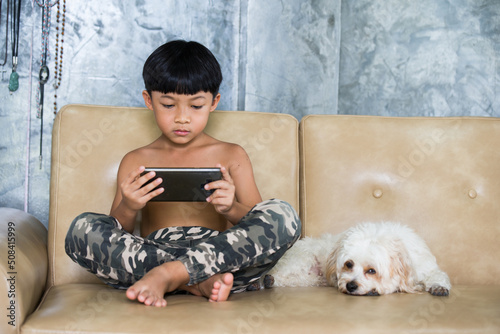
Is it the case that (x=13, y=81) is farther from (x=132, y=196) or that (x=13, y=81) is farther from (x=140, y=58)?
(x=132, y=196)

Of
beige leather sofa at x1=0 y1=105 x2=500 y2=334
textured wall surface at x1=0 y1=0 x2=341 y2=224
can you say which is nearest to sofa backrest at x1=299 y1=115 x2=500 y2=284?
beige leather sofa at x1=0 y1=105 x2=500 y2=334

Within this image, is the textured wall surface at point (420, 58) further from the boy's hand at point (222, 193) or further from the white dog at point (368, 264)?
the boy's hand at point (222, 193)

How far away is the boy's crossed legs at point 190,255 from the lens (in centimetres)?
149

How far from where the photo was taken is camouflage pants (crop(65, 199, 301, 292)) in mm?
1512

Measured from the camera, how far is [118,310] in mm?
1391

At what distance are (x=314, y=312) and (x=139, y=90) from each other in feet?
5.36

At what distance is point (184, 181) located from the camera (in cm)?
163

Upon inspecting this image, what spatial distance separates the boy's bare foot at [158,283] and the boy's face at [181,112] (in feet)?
1.85

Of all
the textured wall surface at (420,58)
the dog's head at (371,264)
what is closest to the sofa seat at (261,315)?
the dog's head at (371,264)

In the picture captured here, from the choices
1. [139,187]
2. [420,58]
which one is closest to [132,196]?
[139,187]

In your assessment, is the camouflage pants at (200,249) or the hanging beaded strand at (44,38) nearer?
the camouflage pants at (200,249)

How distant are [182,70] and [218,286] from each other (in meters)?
0.76

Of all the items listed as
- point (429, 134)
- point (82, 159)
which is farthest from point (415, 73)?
point (82, 159)

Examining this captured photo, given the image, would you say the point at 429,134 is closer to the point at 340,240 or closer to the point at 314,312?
the point at 340,240
